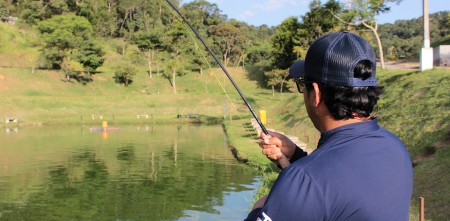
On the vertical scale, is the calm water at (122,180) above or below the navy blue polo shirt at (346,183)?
below

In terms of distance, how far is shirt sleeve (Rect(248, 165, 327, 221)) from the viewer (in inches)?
58.2

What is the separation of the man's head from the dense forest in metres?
28.1

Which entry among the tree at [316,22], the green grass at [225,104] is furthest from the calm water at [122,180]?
A: the tree at [316,22]

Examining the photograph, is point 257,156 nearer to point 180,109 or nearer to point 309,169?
point 309,169

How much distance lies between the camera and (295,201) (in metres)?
1.48

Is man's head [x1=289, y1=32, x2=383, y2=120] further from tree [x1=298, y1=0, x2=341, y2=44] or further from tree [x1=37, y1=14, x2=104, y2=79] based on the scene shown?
tree [x1=37, y1=14, x2=104, y2=79]

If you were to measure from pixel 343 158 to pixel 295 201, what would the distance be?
246 millimetres

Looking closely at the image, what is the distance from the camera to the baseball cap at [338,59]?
172cm

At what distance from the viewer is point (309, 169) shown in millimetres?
1535

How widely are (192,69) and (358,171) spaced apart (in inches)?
2508

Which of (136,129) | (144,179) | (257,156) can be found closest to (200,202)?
(144,179)

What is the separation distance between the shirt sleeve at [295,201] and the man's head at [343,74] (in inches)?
15.2

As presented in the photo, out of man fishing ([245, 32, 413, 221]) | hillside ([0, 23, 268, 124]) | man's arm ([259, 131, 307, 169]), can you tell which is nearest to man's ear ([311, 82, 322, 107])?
man fishing ([245, 32, 413, 221])

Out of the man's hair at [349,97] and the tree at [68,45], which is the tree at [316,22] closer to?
the tree at [68,45]
